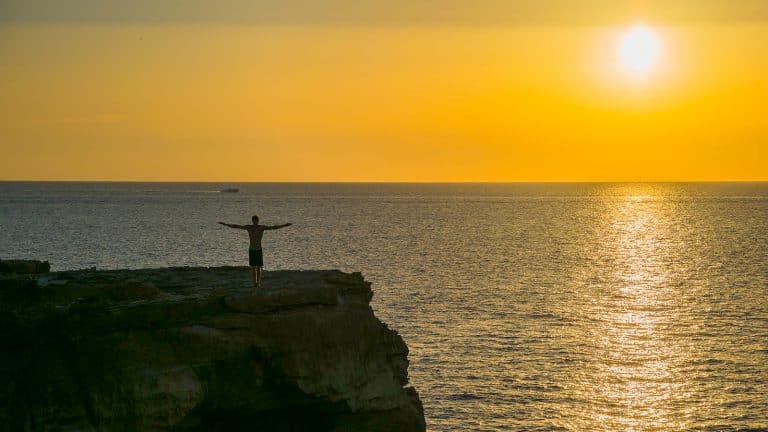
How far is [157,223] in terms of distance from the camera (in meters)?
176

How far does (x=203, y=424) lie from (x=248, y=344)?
262cm

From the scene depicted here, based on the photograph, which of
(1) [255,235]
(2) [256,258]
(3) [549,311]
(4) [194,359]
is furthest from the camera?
(3) [549,311]

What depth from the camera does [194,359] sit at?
24.4m

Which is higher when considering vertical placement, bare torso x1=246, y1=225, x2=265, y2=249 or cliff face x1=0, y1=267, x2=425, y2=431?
bare torso x1=246, y1=225, x2=265, y2=249

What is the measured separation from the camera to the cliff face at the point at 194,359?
2383 centimetres

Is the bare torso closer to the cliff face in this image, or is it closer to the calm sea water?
the cliff face

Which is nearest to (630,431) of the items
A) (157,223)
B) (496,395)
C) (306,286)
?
(496,395)

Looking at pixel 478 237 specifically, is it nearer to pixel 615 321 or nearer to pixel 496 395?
pixel 615 321

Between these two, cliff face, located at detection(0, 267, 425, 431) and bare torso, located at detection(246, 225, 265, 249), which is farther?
bare torso, located at detection(246, 225, 265, 249)

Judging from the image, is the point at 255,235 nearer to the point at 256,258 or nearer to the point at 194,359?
the point at 256,258

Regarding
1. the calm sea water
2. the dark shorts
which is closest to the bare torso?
the dark shorts

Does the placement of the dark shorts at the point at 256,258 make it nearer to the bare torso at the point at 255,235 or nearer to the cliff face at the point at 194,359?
the bare torso at the point at 255,235

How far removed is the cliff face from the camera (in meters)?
23.8

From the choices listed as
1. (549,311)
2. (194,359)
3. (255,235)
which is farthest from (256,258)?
(549,311)
